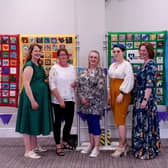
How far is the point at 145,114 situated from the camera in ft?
8.95

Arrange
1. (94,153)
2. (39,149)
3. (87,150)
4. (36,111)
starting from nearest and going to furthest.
→ 1. (36,111)
2. (94,153)
3. (87,150)
4. (39,149)

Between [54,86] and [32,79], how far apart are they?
0.26 meters

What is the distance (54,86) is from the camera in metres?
2.81

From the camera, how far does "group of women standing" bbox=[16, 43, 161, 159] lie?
2.70 m

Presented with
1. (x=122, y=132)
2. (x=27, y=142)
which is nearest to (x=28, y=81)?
(x=27, y=142)

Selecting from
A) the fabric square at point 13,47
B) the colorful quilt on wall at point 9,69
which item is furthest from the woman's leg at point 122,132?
the fabric square at point 13,47

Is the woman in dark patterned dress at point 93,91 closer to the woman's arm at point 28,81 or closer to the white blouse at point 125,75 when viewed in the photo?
the white blouse at point 125,75

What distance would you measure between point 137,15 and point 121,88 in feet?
4.53

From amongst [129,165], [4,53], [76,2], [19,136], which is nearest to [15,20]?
[4,53]

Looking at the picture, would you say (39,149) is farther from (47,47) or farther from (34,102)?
(47,47)

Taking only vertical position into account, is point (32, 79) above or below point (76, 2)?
below

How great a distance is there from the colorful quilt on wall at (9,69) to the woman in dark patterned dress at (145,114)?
176cm

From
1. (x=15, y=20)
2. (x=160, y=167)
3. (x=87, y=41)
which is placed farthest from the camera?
(x=15, y=20)

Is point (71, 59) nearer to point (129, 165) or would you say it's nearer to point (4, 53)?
point (4, 53)
